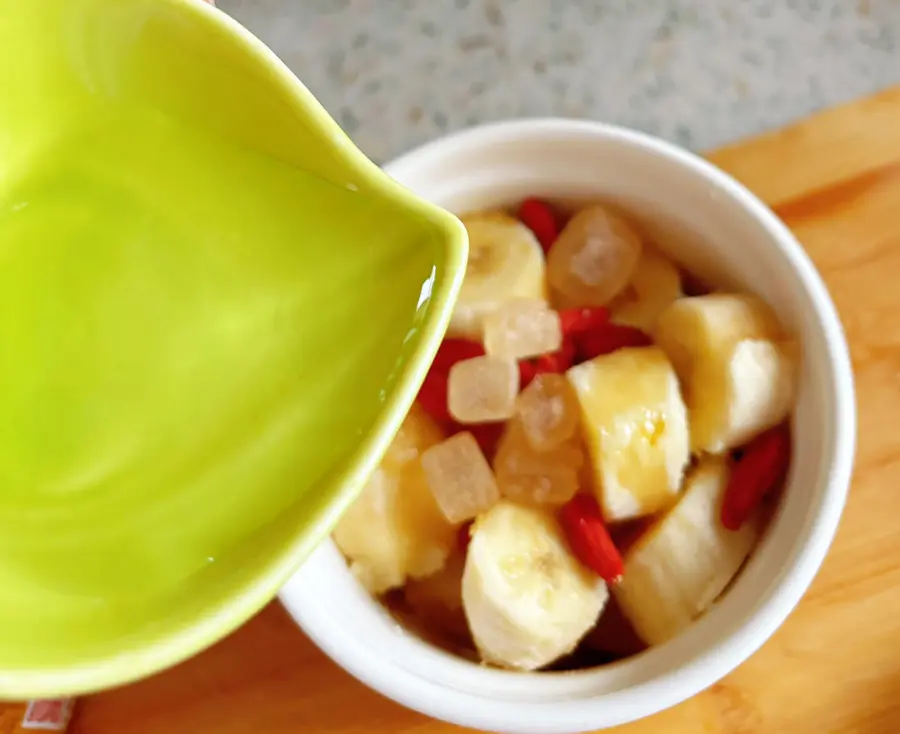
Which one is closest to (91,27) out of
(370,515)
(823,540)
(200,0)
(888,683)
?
(200,0)

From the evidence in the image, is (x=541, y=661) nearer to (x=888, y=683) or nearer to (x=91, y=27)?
(x=888, y=683)

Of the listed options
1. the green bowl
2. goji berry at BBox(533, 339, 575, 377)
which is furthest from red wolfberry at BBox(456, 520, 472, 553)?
the green bowl

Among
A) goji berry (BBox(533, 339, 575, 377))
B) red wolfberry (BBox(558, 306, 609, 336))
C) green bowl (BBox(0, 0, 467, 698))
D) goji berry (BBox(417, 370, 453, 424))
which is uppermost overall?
green bowl (BBox(0, 0, 467, 698))

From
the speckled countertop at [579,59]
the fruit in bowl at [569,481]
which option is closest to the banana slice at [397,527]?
the fruit in bowl at [569,481]

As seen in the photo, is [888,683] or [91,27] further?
[888,683]

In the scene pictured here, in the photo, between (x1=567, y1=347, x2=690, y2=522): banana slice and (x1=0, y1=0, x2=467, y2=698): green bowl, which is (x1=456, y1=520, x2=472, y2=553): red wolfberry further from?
(x1=0, y1=0, x2=467, y2=698): green bowl

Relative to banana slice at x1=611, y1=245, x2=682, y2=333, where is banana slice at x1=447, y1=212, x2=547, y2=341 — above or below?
above

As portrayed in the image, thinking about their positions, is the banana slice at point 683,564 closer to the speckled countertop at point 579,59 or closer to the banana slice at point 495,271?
the banana slice at point 495,271
